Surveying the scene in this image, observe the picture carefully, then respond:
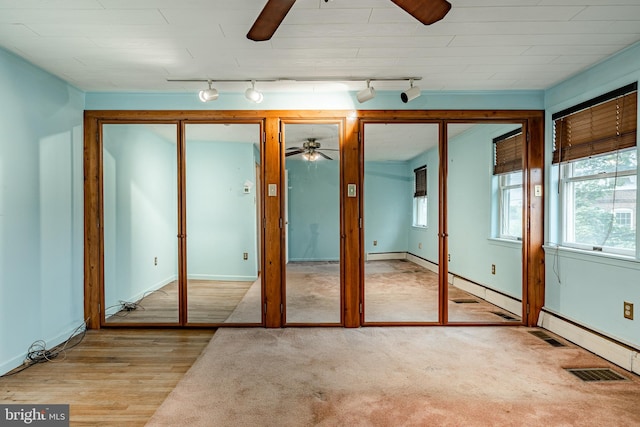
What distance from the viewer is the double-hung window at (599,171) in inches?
107

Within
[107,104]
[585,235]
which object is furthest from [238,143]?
[585,235]

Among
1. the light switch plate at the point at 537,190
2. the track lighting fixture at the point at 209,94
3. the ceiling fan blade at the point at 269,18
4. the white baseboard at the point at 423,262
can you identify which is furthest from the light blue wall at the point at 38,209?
the white baseboard at the point at 423,262

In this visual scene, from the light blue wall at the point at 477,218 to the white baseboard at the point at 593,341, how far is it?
1.59ft

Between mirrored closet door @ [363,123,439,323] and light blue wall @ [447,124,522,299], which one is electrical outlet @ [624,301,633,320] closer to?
light blue wall @ [447,124,522,299]

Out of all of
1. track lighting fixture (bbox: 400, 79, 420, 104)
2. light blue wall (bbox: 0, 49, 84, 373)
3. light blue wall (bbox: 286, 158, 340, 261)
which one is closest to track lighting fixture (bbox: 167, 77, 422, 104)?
track lighting fixture (bbox: 400, 79, 420, 104)

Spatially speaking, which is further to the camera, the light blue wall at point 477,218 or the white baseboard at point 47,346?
the light blue wall at point 477,218

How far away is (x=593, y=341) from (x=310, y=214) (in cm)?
412

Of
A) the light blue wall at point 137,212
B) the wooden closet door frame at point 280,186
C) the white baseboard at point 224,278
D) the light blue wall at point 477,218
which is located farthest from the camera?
the white baseboard at point 224,278

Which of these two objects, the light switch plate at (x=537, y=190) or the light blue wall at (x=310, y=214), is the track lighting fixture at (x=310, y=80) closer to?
the light switch plate at (x=537, y=190)

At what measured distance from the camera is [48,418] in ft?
6.90

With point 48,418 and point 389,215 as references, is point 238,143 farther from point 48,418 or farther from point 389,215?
point 48,418

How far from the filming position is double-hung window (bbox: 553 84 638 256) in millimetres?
2709

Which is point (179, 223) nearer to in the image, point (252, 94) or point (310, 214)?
point (252, 94)

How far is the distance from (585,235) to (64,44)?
14.5 ft
